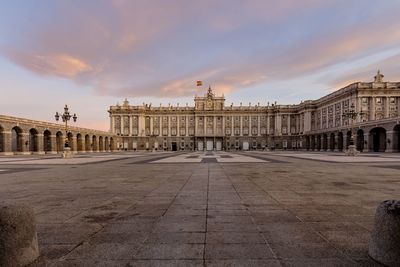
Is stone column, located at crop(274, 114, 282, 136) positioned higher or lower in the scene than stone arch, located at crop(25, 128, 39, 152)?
higher

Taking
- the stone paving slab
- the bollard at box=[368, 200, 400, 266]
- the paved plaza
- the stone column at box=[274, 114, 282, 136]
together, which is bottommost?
the stone paving slab

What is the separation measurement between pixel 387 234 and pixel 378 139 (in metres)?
64.2

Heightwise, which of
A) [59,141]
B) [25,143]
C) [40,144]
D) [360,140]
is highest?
[59,141]

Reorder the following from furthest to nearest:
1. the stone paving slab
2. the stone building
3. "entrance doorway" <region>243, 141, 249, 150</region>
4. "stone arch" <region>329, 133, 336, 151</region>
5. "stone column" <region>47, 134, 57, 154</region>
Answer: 1. "entrance doorway" <region>243, 141, 249, 150</region>
2. "stone arch" <region>329, 133, 336, 151</region>
3. "stone column" <region>47, 134, 57, 154</region>
4. the stone building
5. the stone paving slab

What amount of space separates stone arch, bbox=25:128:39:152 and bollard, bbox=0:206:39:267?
56388mm

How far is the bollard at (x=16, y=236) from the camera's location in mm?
2824

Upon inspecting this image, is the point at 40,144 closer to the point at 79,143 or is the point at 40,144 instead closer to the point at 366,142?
the point at 79,143

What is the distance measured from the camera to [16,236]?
291 centimetres

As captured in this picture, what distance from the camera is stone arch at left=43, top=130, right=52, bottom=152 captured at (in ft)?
176

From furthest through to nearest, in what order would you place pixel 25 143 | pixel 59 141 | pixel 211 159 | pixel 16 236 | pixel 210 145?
pixel 210 145 < pixel 59 141 < pixel 25 143 < pixel 211 159 < pixel 16 236

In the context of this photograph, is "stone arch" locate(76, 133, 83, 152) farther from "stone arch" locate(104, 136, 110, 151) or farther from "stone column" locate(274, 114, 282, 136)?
"stone column" locate(274, 114, 282, 136)

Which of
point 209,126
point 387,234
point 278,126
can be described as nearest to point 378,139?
point 278,126

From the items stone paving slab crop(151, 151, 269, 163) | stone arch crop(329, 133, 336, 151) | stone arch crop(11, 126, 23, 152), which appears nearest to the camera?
stone paving slab crop(151, 151, 269, 163)

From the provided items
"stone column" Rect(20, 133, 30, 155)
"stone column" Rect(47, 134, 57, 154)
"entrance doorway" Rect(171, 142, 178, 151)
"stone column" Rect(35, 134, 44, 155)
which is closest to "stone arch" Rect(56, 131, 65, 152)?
"stone column" Rect(47, 134, 57, 154)
